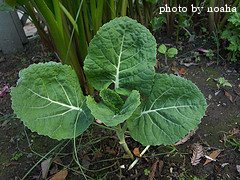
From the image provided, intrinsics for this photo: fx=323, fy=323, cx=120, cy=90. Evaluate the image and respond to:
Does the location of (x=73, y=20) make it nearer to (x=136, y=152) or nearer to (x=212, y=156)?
(x=136, y=152)

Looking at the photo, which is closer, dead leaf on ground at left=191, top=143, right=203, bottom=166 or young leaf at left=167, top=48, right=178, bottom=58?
dead leaf on ground at left=191, top=143, right=203, bottom=166

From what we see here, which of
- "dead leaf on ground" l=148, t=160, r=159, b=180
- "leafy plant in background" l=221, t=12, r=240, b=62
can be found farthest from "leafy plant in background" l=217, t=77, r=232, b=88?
"dead leaf on ground" l=148, t=160, r=159, b=180

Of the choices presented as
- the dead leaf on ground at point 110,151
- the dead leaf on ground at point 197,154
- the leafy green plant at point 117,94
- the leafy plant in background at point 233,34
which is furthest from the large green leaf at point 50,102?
the leafy plant in background at point 233,34

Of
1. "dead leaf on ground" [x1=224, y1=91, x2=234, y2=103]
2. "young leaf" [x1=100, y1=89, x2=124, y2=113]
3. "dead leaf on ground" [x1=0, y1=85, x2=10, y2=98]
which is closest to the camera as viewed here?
"young leaf" [x1=100, y1=89, x2=124, y2=113]

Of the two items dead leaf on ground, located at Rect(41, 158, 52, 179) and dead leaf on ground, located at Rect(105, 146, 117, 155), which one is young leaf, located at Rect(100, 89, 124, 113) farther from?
dead leaf on ground, located at Rect(41, 158, 52, 179)

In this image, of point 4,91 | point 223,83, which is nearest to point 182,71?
point 223,83

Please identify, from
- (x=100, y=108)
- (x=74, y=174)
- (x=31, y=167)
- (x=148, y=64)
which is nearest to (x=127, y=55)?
(x=148, y=64)

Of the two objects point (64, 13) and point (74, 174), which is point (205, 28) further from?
point (74, 174)
